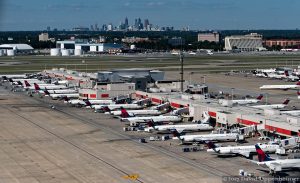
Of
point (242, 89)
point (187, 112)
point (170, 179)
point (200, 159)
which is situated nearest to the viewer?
point (170, 179)

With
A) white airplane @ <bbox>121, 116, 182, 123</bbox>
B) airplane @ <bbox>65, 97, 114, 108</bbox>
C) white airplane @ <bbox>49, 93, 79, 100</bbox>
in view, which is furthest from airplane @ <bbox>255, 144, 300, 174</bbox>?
white airplane @ <bbox>49, 93, 79, 100</bbox>

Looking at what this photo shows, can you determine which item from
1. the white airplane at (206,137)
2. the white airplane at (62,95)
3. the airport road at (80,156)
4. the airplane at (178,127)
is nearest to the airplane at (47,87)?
the white airplane at (62,95)

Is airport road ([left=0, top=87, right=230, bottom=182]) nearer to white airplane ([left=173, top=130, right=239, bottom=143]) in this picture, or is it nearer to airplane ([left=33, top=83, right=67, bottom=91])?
white airplane ([left=173, top=130, right=239, bottom=143])

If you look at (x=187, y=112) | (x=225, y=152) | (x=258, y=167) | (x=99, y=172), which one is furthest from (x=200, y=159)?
(x=187, y=112)

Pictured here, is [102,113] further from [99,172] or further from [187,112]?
Result: [99,172]

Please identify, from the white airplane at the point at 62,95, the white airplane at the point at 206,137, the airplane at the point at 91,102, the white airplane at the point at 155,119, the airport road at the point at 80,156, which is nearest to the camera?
A: the airport road at the point at 80,156

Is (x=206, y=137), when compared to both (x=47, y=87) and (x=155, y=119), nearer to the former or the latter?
(x=155, y=119)

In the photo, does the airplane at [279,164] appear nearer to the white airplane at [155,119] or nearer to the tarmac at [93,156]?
the tarmac at [93,156]

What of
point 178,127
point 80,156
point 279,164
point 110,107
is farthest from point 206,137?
point 110,107
